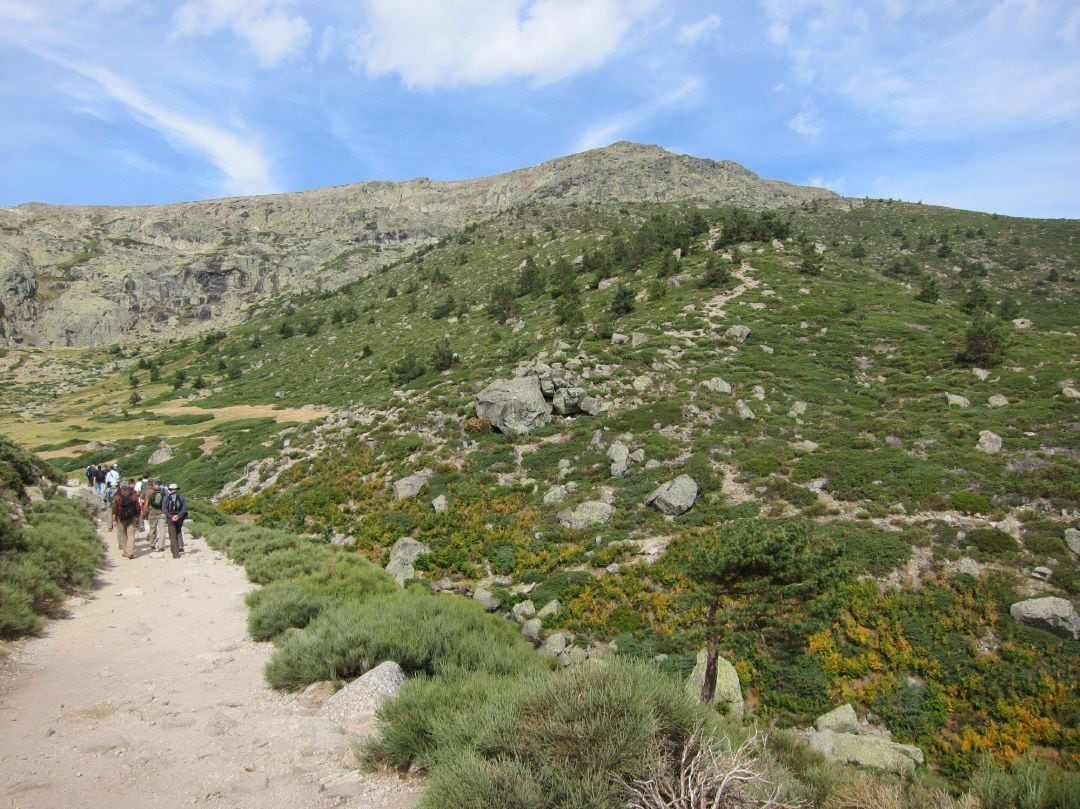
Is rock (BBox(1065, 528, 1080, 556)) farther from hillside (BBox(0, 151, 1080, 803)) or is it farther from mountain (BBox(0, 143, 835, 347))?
mountain (BBox(0, 143, 835, 347))

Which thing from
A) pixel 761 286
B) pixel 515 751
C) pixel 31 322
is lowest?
pixel 515 751

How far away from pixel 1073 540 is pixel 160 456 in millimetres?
49909

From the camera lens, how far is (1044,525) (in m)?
13.0

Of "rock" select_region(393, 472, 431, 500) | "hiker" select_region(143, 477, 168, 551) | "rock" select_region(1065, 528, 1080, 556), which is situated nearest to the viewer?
"rock" select_region(1065, 528, 1080, 556)

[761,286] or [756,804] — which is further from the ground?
[761,286]

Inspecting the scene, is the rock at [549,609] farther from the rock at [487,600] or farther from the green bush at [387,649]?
the green bush at [387,649]

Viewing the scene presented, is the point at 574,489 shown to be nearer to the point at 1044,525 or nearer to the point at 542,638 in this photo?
the point at 542,638

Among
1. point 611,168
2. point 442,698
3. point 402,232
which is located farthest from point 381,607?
point 402,232

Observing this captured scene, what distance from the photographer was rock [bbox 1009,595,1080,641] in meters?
10.1

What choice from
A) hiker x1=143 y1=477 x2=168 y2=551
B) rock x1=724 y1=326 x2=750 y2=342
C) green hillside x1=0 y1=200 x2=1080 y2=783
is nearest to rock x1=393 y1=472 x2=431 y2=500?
green hillside x1=0 y1=200 x2=1080 y2=783

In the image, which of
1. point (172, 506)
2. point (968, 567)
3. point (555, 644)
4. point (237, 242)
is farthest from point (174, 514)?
point (237, 242)

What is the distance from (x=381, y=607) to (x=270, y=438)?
96.5ft

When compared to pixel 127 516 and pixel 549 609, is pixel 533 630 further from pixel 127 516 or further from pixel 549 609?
pixel 127 516

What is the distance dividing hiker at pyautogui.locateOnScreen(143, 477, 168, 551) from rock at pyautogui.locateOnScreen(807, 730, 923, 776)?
61.9 ft
